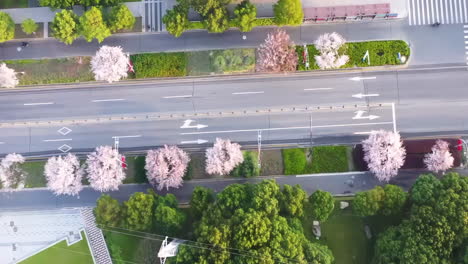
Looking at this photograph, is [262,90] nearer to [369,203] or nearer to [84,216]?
[369,203]

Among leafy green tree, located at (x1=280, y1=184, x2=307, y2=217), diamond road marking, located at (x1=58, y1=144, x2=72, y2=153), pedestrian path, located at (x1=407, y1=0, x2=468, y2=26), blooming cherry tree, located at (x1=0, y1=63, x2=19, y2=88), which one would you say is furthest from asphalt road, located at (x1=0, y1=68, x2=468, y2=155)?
leafy green tree, located at (x1=280, y1=184, x2=307, y2=217)

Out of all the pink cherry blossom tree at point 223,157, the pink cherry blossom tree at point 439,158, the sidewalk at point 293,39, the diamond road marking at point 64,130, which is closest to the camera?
the pink cherry blossom tree at point 439,158

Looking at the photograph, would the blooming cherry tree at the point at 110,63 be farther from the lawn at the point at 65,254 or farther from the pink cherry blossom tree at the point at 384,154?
the pink cherry blossom tree at the point at 384,154

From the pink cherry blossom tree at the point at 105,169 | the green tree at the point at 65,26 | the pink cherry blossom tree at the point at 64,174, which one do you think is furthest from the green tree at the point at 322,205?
the green tree at the point at 65,26

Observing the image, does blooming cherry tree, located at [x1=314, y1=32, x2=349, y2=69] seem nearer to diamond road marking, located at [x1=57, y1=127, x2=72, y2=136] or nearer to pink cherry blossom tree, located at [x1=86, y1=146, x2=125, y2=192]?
pink cherry blossom tree, located at [x1=86, y1=146, x2=125, y2=192]

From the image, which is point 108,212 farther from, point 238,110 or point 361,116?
point 361,116

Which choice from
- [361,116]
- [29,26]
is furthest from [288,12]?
[29,26]

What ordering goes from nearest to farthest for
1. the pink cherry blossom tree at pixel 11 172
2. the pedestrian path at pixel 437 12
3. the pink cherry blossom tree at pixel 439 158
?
the pink cherry blossom tree at pixel 439 158 < the pink cherry blossom tree at pixel 11 172 < the pedestrian path at pixel 437 12

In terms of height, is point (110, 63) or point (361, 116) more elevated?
point (110, 63)

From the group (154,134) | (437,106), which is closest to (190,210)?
(154,134)
